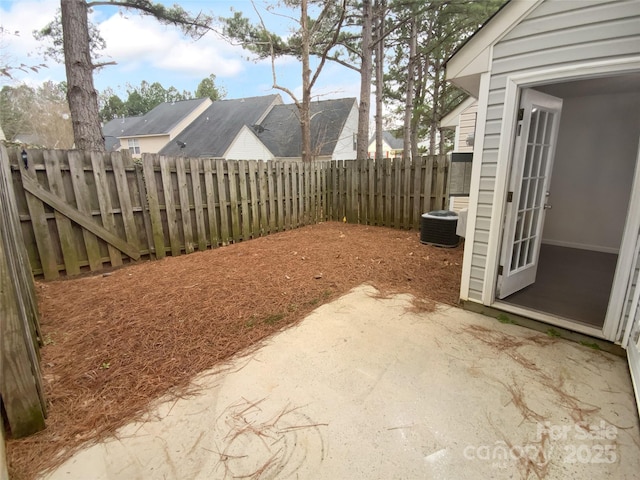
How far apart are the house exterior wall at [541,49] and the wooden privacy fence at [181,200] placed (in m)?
3.37

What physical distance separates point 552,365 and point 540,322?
24.1 inches

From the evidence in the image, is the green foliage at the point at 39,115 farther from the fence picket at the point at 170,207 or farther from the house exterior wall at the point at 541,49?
the house exterior wall at the point at 541,49

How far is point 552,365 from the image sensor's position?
2186 mm

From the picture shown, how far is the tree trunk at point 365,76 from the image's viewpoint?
8.39 m

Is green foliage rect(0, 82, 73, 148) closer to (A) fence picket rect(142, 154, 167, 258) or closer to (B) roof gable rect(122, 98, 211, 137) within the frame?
(B) roof gable rect(122, 98, 211, 137)

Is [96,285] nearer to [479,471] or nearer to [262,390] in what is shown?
[262,390]

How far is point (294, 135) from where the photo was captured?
58.6 ft

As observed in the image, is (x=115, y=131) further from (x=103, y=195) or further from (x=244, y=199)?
(x=103, y=195)

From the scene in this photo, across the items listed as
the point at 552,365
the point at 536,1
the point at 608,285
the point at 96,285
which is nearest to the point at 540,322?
the point at 552,365

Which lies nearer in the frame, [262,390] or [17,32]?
[262,390]

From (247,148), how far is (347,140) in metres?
6.57

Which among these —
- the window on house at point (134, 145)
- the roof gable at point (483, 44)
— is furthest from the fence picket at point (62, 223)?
the window on house at point (134, 145)

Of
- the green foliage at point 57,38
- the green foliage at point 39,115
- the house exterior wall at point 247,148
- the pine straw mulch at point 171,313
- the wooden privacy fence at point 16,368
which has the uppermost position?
the green foliage at point 39,115

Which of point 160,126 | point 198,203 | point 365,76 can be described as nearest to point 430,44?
point 365,76
